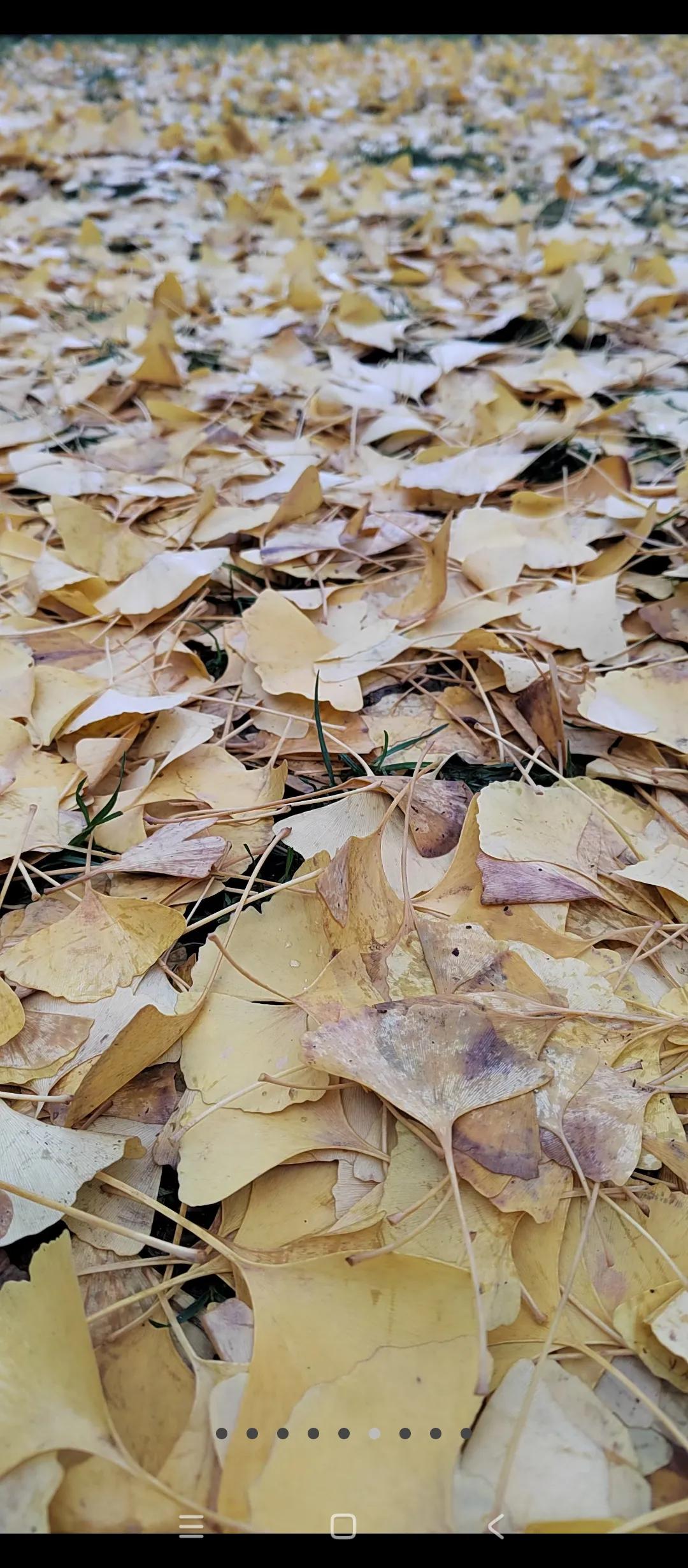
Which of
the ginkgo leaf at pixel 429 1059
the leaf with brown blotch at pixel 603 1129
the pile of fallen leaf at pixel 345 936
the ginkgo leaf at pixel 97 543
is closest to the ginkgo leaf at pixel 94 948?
the pile of fallen leaf at pixel 345 936

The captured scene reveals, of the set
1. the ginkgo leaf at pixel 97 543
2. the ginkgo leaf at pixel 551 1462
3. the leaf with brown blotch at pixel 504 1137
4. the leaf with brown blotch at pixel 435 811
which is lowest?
the ginkgo leaf at pixel 551 1462

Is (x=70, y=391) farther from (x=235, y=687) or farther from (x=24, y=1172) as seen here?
(x=24, y=1172)

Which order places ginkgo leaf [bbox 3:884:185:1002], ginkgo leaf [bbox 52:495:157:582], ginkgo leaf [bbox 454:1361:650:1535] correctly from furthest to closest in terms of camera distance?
ginkgo leaf [bbox 52:495:157:582]
ginkgo leaf [bbox 3:884:185:1002]
ginkgo leaf [bbox 454:1361:650:1535]

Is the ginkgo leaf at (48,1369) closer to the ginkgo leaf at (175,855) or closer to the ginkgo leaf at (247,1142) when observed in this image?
the ginkgo leaf at (247,1142)

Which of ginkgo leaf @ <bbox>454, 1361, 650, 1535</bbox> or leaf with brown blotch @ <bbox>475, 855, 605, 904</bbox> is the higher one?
leaf with brown blotch @ <bbox>475, 855, 605, 904</bbox>

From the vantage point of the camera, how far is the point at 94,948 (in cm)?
53

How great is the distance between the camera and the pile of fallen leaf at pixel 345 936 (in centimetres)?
36

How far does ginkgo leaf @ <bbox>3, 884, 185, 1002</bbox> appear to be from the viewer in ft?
→ 1.71

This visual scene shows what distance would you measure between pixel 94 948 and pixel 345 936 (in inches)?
5.8

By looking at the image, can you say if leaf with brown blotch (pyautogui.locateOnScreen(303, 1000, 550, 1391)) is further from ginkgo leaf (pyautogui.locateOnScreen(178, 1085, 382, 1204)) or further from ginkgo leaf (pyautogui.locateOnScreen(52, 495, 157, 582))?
ginkgo leaf (pyautogui.locateOnScreen(52, 495, 157, 582))

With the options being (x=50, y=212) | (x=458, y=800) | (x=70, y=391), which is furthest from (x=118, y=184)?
(x=458, y=800)

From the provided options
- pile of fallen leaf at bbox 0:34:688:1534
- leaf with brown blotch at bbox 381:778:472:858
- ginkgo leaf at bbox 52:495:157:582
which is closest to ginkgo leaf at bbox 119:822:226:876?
pile of fallen leaf at bbox 0:34:688:1534

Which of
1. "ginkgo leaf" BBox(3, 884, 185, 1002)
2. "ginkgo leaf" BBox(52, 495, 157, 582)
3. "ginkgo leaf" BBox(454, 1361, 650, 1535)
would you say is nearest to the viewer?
"ginkgo leaf" BBox(454, 1361, 650, 1535)
